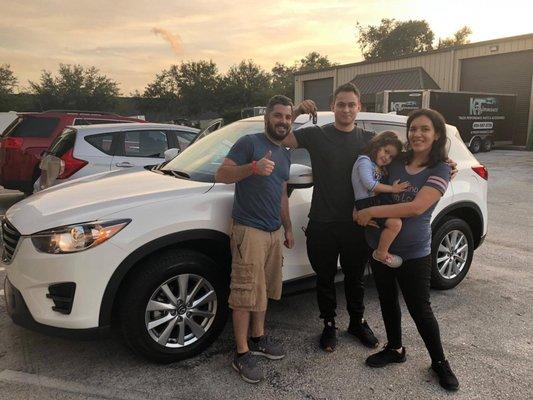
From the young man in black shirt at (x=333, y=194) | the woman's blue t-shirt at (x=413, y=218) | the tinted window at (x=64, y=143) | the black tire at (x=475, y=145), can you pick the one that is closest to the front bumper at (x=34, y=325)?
the young man in black shirt at (x=333, y=194)

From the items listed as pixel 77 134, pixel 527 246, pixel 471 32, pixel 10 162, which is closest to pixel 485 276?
pixel 527 246

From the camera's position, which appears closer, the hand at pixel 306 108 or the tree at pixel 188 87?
the hand at pixel 306 108

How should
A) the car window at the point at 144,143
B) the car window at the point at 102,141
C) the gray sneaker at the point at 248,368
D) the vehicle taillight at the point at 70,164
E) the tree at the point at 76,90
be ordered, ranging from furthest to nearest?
the tree at the point at 76,90, the car window at the point at 144,143, the car window at the point at 102,141, the vehicle taillight at the point at 70,164, the gray sneaker at the point at 248,368

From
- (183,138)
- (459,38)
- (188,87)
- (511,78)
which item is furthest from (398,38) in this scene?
(183,138)

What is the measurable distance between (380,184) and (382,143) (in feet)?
0.88

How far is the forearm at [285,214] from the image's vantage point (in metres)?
3.11

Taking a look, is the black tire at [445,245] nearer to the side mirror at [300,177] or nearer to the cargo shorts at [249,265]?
the side mirror at [300,177]

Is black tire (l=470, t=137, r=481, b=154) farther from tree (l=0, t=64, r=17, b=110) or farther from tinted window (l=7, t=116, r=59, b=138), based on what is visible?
tree (l=0, t=64, r=17, b=110)

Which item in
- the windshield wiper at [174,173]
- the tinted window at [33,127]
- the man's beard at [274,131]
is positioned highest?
the tinted window at [33,127]

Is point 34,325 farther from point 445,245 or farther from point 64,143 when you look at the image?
point 64,143

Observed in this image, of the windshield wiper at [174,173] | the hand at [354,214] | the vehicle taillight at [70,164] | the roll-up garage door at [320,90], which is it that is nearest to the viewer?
the hand at [354,214]

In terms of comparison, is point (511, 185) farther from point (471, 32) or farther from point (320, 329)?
point (471, 32)

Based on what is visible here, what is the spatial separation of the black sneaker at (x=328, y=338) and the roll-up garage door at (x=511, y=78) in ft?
81.1

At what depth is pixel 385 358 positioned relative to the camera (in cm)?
305
